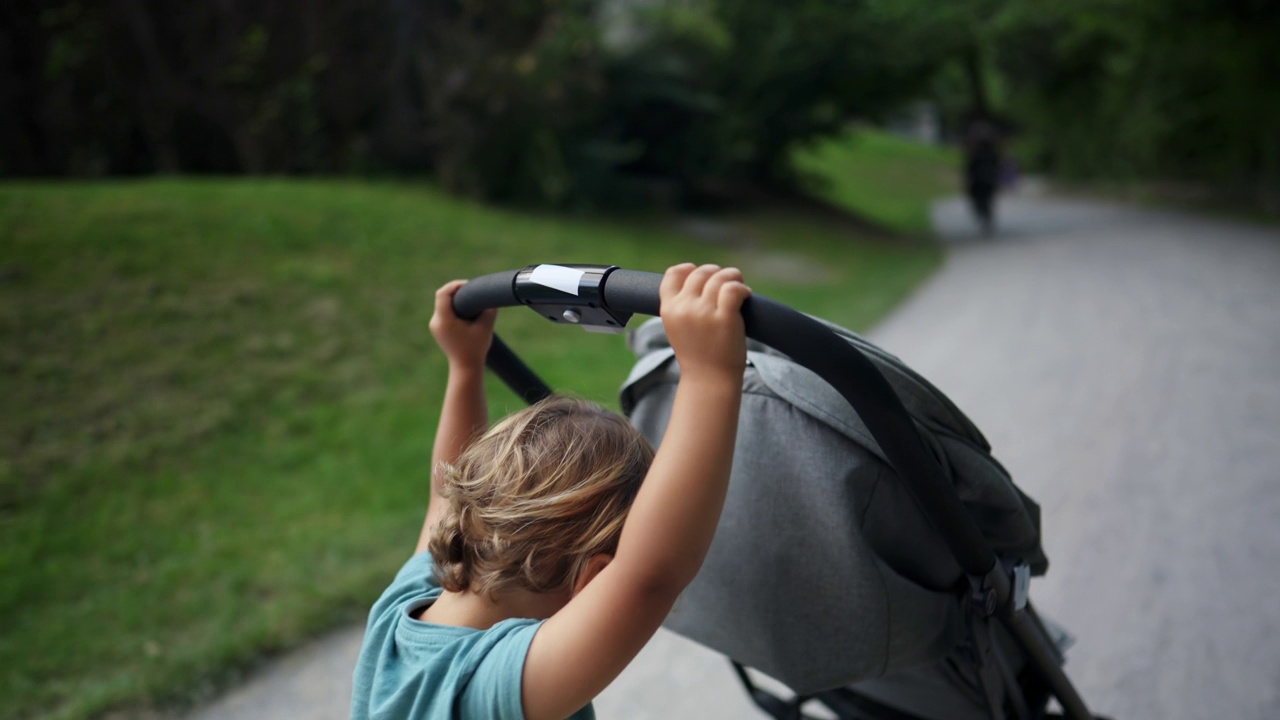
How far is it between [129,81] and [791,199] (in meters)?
9.85

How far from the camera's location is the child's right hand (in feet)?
3.74

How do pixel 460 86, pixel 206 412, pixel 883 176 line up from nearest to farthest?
1. pixel 206 412
2. pixel 460 86
3. pixel 883 176

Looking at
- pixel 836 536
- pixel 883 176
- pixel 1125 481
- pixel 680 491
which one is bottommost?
pixel 883 176

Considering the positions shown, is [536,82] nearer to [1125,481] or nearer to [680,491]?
[1125,481]

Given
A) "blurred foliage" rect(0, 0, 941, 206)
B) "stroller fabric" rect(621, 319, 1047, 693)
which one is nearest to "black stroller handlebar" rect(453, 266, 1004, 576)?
"stroller fabric" rect(621, 319, 1047, 693)

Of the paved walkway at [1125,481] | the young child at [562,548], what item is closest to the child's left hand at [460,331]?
the young child at [562,548]

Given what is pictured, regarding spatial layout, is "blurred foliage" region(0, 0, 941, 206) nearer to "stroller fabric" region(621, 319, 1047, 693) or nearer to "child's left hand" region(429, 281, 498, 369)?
"child's left hand" region(429, 281, 498, 369)

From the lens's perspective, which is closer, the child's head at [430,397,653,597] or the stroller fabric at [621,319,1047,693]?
the child's head at [430,397,653,597]

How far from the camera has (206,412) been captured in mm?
4930

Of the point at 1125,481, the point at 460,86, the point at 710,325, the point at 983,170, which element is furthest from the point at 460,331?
the point at 983,170

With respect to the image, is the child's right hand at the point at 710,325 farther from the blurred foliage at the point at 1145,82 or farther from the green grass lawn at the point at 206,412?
the blurred foliage at the point at 1145,82

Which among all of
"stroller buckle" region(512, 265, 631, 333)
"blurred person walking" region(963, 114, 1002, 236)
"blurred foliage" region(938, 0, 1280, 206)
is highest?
"blurred foliage" region(938, 0, 1280, 206)

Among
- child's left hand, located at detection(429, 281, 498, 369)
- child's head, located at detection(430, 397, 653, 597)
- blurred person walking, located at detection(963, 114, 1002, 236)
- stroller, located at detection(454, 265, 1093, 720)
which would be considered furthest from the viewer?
blurred person walking, located at detection(963, 114, 1002, 236)

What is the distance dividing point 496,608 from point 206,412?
4099 mm
